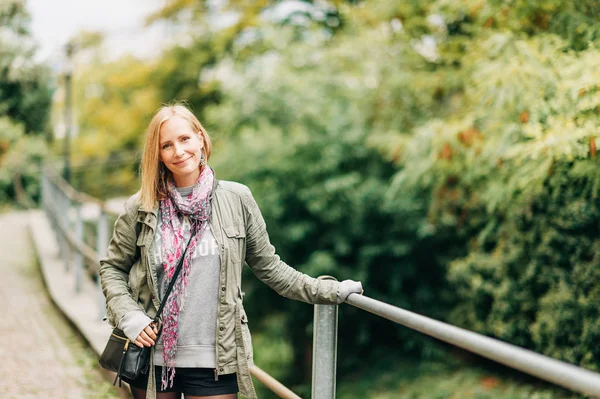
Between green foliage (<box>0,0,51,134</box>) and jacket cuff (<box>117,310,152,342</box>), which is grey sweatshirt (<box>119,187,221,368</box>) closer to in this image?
jacket cuff (<box>117,310,152,342</box>)

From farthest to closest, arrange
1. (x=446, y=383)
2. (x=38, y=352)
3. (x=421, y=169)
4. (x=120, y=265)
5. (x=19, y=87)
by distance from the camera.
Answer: (x=19, y=87) < (x=446, y=383) < (x=421, y=169) < (x=38, y=352) < (x=120, y=265)

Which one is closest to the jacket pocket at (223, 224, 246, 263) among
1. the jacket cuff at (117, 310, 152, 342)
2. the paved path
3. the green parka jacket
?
the green parka jacket

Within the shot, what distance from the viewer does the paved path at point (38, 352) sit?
5.02m

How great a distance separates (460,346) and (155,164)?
128 centimetres

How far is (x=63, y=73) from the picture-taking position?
48.4 ft

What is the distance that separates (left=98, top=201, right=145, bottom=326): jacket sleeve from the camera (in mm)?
2334

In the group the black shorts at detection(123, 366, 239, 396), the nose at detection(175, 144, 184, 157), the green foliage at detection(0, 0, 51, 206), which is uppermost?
the green foliage at detection(0, 0, 51, 206)

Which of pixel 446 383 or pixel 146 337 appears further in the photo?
pixel 446 383

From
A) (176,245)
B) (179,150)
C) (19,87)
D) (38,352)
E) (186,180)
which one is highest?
(19,87)

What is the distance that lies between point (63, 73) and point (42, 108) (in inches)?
42.4

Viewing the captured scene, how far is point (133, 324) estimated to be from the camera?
2.29m

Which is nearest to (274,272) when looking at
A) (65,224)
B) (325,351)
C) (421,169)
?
(325,351)

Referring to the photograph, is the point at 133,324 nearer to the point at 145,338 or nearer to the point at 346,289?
the point at 145,338

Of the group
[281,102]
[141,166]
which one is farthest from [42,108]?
[141,166]
